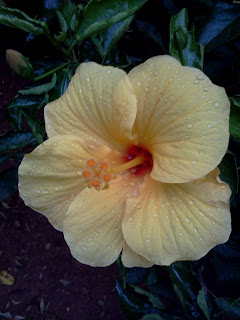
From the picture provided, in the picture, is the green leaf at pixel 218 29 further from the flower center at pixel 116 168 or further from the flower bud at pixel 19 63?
the flower bud at pixel 19 63

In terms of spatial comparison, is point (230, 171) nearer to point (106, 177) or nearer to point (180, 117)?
point (180, 117)

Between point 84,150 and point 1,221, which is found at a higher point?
point 84,150

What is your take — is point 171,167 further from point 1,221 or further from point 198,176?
point 1,221

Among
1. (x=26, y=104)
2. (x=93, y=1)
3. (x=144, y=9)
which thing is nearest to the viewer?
(x=93, y=1)

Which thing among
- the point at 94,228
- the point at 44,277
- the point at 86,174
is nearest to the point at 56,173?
the point at 86,174

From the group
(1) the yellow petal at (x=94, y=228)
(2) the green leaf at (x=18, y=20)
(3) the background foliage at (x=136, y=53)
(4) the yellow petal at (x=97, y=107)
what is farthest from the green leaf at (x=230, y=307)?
(2) the green leaf at (x=18, y=20)

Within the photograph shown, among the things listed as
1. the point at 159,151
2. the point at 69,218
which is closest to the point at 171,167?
the point at 159,151
